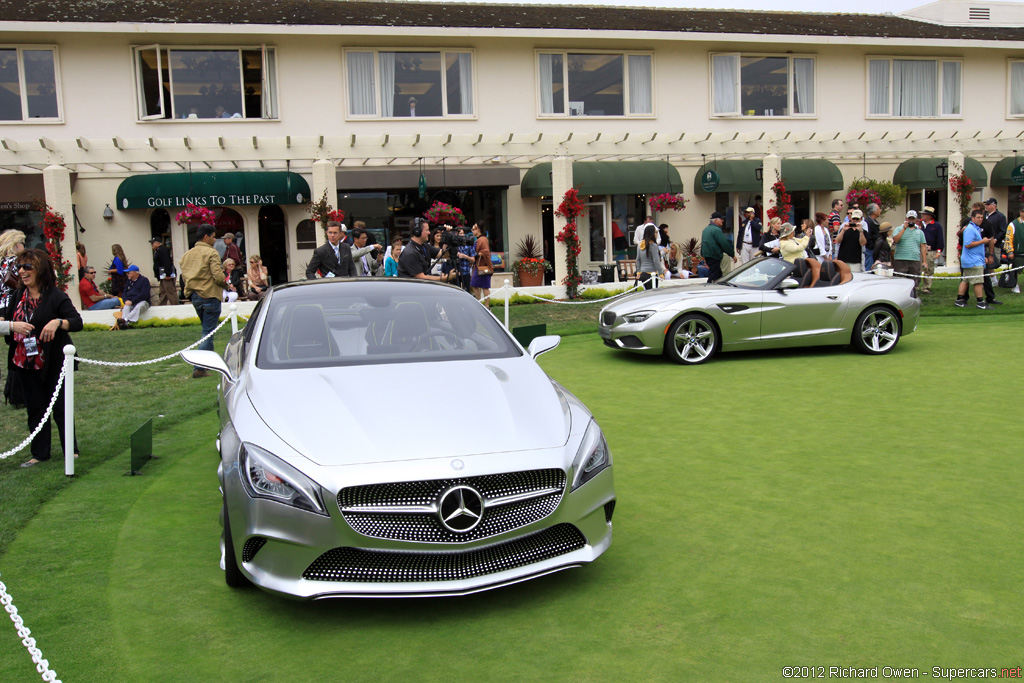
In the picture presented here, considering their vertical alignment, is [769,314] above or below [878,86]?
below

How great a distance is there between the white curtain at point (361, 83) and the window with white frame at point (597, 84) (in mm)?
4962

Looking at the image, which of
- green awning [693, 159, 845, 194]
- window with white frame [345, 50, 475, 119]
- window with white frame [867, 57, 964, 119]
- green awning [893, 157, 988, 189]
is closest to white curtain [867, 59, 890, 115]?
window with white frame [867, 57, 964, 119]

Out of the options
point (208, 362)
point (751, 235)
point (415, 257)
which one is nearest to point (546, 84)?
point (751, 235)

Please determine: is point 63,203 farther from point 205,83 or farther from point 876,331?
point 876,331

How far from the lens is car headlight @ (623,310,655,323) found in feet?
37.8

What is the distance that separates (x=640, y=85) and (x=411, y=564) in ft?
79.5

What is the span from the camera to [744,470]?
657 cm

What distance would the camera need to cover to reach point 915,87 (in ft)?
93.3

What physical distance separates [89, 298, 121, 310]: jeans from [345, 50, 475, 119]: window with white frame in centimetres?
864

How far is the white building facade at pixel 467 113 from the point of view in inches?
882

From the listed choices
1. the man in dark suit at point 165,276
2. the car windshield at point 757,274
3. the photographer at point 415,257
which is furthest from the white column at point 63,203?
the car windshield at point 757,274

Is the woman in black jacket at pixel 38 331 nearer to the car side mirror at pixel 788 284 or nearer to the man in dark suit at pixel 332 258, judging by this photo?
the man in dark suit at pixel 332 258

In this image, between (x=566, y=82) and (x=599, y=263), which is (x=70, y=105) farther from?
(x=599, y=263)

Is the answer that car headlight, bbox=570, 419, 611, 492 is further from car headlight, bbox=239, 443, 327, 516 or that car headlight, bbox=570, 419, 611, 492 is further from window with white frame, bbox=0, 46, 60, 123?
window with white frame, bbox=0, 46, 60, 123
